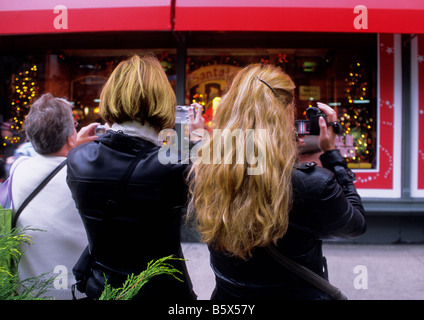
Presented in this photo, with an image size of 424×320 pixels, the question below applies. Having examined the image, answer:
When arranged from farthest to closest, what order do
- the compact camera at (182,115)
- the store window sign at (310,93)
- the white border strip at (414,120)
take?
the store window sign at (310,93)
the white border strip at (414,120)
the compact camera at (182,115)

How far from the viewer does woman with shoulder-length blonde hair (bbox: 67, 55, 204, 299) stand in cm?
146

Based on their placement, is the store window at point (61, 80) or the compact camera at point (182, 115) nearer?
the compact camera at point (182, 115)

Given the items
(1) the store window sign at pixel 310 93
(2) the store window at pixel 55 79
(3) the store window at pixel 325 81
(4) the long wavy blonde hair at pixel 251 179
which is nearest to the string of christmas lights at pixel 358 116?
(3) the store window at pixel 325 81

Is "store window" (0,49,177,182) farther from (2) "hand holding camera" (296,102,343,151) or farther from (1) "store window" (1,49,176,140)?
(2) "hand holding camera" (296,102,343,151)

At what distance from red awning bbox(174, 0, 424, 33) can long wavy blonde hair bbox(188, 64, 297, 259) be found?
309 cm

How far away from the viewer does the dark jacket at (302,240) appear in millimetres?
1260

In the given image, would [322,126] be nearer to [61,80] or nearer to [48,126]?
[48,126]

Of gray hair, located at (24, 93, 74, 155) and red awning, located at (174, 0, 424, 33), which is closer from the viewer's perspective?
gray hair, located at (24, 93, 74, 155)

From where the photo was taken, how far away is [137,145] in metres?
1.53

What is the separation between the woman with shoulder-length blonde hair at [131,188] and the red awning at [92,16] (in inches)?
114

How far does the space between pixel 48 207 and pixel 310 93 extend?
471cm

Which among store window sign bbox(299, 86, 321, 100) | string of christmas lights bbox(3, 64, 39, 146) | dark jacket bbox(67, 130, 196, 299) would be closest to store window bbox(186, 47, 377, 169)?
store window sign bbox(299, 86, 321, 100)

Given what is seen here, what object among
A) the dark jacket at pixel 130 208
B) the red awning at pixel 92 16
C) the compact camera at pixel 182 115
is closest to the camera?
the dark jacket at pixel 130 208

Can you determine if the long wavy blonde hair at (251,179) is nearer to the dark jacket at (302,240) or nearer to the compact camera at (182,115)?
the dark jacket at (302,240)
